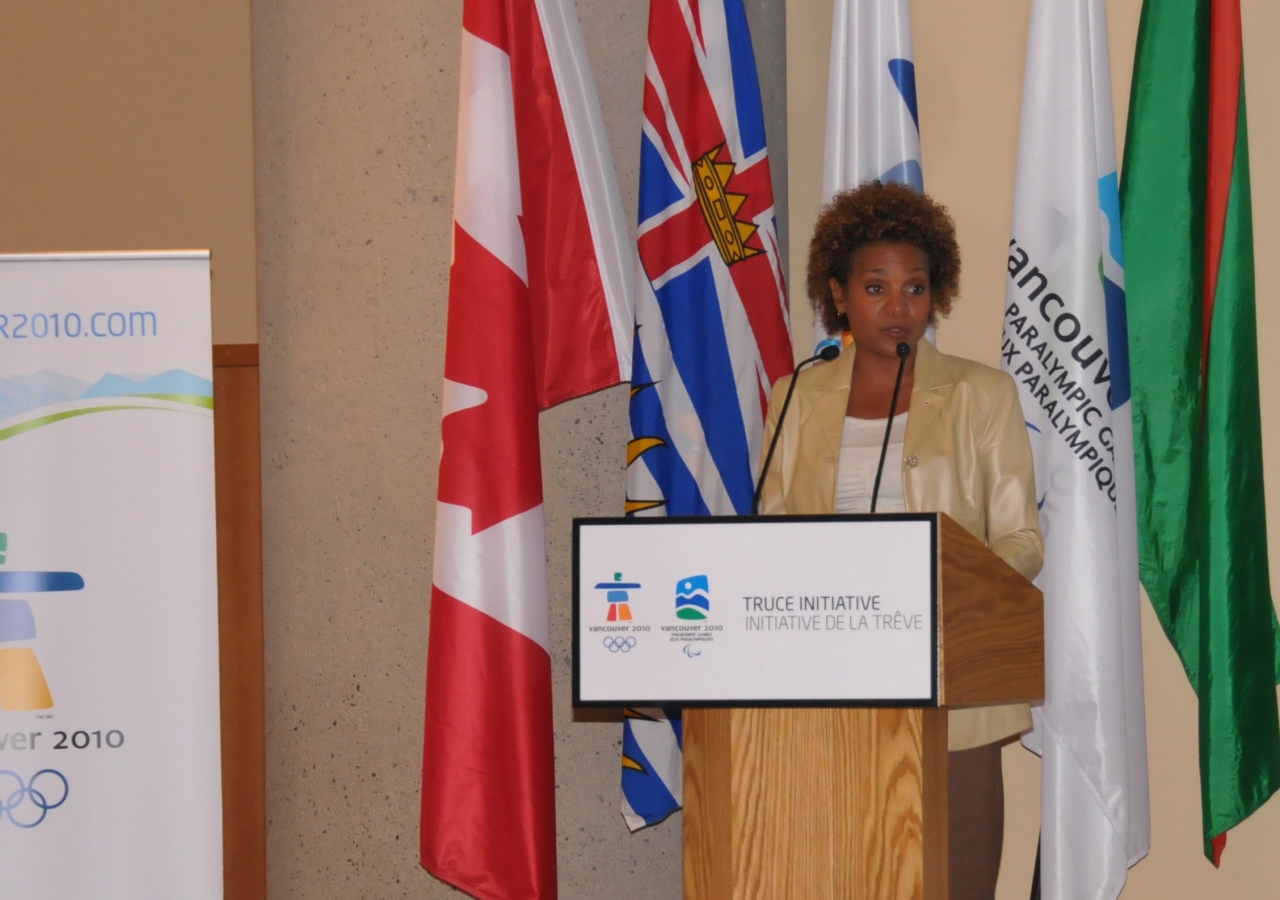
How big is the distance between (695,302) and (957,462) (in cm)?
98

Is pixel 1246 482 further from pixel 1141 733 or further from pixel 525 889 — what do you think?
pixel 525 889

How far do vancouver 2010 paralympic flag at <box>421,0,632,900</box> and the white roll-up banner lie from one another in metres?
0.79

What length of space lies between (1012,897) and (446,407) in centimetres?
176

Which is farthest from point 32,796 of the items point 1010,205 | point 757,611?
point 1010,205

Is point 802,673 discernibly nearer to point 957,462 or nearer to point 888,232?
point 957,462

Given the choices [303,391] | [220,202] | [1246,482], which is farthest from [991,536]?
[220,202]

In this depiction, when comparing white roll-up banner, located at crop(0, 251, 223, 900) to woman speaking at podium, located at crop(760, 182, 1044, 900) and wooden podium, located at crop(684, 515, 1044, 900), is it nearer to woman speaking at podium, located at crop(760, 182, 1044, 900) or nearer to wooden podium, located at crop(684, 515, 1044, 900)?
wooden podium, located at crop(684, 515, 1044, 900)

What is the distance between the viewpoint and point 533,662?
2.94 metres

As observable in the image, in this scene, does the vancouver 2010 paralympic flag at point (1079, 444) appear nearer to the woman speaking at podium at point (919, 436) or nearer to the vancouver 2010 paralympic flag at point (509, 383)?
the woman speaking at podium at point (919, 436)

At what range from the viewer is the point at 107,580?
2.15m

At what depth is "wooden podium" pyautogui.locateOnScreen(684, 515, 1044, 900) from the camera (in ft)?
5.87

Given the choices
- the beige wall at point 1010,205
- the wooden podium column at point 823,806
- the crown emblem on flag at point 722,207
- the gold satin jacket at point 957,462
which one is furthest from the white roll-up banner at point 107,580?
the beige wall at point 1010,205

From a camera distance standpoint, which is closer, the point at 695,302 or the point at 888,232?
the point at 888,232

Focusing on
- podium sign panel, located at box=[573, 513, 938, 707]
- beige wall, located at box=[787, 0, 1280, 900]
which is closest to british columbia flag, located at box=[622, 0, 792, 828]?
beige wall, located at box=[787, 0, 1280, 900]
